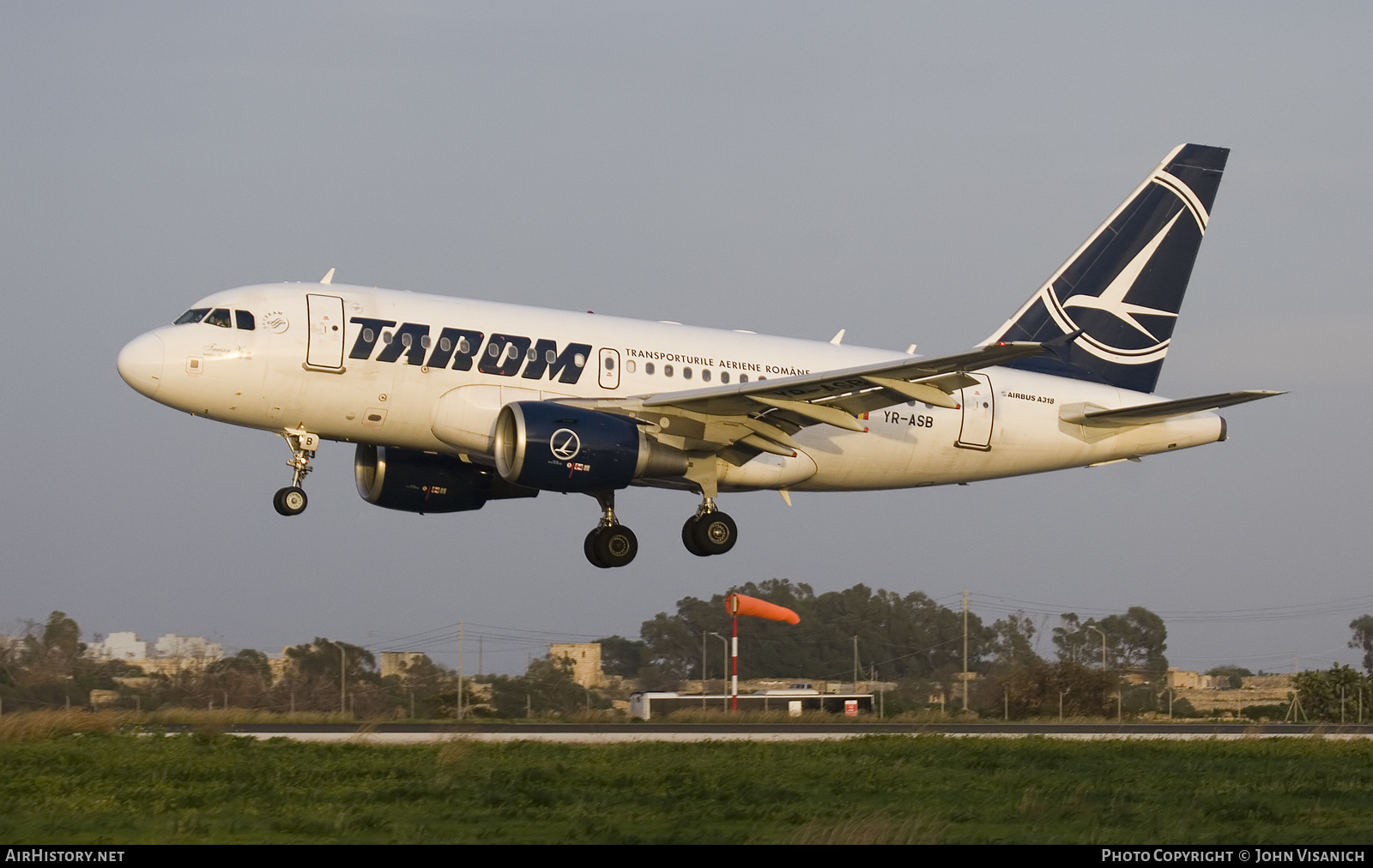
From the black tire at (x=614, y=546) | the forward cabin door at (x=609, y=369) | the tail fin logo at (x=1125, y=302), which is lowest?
the black tire at (x=614, y=546)

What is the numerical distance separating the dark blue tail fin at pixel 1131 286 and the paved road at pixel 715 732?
8.09 meters

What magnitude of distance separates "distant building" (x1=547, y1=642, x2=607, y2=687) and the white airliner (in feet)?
91.2

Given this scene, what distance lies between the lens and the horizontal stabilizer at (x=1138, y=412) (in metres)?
31.4

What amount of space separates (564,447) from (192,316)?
7.22 metres

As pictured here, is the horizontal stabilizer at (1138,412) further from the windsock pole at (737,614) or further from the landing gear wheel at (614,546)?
the windsock pole at (737,614)

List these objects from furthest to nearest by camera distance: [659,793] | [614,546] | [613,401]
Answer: [614,546]
[613,401]
[659,793]

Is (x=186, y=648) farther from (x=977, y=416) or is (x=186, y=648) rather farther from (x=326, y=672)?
(x=977, y=416)

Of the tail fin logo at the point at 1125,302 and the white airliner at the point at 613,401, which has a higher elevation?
the tail fin logo at the point at 1125,302

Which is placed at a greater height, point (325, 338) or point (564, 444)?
point (325, 338)

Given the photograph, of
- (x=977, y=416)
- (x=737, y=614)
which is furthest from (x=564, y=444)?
(x=737, y=614)

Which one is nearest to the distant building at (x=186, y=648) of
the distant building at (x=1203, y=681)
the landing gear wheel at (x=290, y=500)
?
the landing gear wheel at (x=290, y=500)

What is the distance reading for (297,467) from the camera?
31.1 meters

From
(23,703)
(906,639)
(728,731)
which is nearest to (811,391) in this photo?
(728,731)
